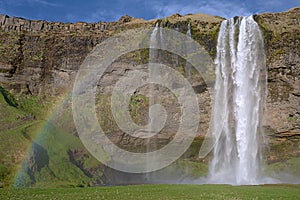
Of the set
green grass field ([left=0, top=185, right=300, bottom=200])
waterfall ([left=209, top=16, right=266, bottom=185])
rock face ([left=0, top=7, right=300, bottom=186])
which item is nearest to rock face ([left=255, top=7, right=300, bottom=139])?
rock face ([left=0, top=7, right=300, bottom=186])

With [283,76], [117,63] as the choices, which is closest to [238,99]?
[283,76]

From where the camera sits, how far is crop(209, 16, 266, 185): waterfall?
51.6 metres

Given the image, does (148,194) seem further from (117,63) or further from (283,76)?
(117,63)

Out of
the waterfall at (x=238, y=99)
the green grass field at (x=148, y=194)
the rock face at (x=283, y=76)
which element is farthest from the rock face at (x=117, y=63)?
the green grass field at (x=148, y=194)

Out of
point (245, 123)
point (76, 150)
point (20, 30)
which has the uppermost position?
point (20, 30)

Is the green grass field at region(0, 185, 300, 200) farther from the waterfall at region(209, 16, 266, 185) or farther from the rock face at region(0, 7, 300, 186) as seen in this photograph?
the rock face at region(0, 7, 300, 186)

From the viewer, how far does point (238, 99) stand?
176 ft

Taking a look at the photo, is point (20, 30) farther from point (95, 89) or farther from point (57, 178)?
point (57, 178)

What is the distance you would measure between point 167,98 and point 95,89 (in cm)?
1246

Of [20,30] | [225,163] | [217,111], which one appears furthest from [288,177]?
[20,30]

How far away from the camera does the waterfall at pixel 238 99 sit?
51.6 meters

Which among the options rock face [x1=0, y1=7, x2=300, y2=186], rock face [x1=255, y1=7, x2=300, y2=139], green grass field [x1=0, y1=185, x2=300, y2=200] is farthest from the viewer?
rock face [x1=0, y1=7, x2=300, y2=186]

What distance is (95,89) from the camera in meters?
62.9

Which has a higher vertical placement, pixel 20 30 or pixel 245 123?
pixel 20 30
